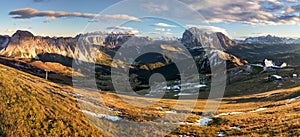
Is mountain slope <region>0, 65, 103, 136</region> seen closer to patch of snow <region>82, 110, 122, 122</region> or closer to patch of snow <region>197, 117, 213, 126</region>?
patch of snow <region>82, 110, 122, 122</region>

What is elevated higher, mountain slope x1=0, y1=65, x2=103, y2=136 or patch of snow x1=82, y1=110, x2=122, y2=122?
mountain slope x1=0, y1=65, x2=103, y2=136

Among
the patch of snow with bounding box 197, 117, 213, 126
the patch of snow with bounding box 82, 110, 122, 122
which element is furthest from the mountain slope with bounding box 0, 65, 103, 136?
the patch of snow with bounding box 197, 117, 213, 126

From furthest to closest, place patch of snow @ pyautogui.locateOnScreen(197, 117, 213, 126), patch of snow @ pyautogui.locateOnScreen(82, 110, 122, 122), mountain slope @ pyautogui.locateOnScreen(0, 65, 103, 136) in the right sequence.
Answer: patch of snow @ pyautogui.locateOnScreen(197, 117, 213, 126)
patch of snow @ pyautogui.locateOnScreen(82, 110, 122, 122)
mountain slope @ pyautogui.locateOnScreen(0, 65, 103, 136)

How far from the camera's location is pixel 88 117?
36.5 m

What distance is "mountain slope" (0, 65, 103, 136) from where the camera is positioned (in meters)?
27.9

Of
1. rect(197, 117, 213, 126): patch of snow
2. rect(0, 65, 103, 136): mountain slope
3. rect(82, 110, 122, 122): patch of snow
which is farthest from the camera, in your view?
rect(197, 117, 213, 126): patch of snow

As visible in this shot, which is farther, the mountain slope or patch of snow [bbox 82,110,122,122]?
patch of snow [bbox 82,110,122,122]

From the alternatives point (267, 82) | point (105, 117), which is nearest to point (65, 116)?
point (105, 117)

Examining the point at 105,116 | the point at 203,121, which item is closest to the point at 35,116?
the point at 105,116

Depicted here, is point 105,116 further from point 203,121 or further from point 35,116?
point 203,121

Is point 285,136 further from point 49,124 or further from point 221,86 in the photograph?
point 221,86

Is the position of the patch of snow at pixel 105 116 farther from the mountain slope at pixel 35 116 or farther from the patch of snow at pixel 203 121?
the patch of snow at pixel 203 121

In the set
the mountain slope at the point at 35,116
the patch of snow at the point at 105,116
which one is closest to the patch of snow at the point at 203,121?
the patch of snow at the point at 105,116

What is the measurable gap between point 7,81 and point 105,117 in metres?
16.6
